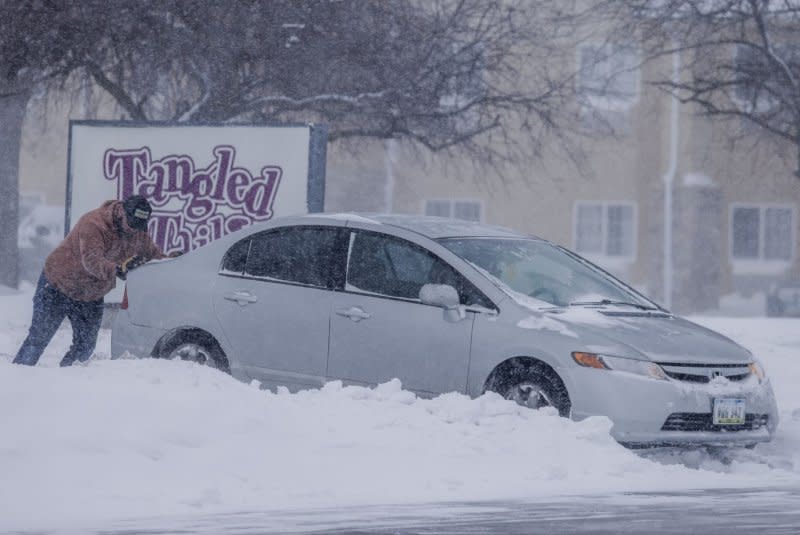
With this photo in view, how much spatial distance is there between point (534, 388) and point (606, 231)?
26920mm

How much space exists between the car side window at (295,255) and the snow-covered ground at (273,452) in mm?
1055

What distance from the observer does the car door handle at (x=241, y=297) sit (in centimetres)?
1092

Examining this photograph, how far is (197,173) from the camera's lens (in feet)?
55.2

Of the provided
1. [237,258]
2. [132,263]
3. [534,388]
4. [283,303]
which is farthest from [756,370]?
[132,263]

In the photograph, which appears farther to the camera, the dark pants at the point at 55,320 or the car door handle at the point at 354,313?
the dark pants at the point at 55,320

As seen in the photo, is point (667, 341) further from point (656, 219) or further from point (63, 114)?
point (63, 114)

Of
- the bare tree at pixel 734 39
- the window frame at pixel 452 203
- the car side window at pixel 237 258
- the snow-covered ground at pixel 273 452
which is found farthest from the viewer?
the window frame at pixel 452 203

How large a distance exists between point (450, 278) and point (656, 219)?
83.6 feet

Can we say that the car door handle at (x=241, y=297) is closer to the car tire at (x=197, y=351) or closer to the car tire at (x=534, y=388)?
the car tire at (x=197, y=351)

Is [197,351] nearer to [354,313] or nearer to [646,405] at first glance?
[354,313]

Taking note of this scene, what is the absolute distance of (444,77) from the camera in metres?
20.4

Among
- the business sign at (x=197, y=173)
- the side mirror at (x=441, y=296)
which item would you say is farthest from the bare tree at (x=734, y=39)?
the side mirror at (x=441, y=296)

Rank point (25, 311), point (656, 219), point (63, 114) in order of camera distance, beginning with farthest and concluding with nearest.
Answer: point (63, 114) < point (656, 219) < point (25, 311)

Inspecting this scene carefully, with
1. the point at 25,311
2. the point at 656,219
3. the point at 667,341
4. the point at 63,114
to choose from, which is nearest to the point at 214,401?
the point at 667,341
